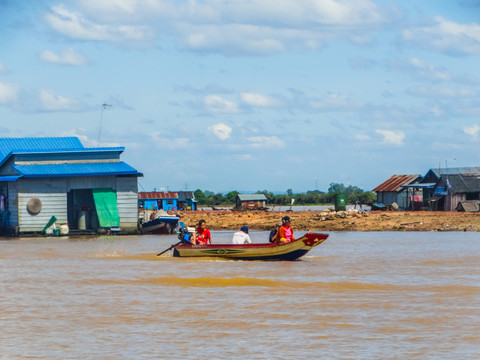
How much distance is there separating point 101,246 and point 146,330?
2256cm

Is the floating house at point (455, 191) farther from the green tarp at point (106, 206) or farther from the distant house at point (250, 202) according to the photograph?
the distant house at point (250, 202)

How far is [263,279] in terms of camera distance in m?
21.7

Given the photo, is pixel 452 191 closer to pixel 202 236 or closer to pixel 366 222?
pixel 366 222

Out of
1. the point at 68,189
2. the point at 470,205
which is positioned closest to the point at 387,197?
the point at 470,205

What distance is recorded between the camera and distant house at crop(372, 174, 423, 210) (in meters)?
66.5

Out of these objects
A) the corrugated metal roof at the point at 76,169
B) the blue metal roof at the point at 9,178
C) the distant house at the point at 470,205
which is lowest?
the distant house at the point at 470,205

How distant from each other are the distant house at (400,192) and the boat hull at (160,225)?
24.8 metres

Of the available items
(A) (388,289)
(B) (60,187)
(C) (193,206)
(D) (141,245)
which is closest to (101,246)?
(D) (141,245)

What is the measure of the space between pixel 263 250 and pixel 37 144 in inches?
998

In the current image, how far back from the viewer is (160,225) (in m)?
44.7

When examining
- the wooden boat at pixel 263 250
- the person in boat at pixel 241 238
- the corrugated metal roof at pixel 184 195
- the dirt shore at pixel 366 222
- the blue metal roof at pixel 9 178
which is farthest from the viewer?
the corrugated metal roof at pixel 184 195

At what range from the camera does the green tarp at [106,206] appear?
42.9m

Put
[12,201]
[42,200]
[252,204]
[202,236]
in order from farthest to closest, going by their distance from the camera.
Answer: [252,204] < [12,201] < [42,200] < [202,236]

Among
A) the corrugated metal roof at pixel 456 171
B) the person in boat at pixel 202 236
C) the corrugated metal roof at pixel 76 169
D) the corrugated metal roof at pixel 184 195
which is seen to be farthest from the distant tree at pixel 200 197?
the person in boat at pixel 202 236
